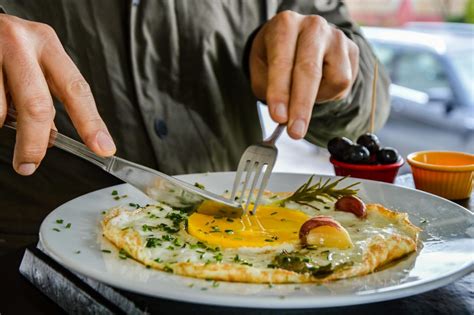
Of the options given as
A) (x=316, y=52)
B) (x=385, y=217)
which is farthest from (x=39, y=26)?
(x=385, y=217)

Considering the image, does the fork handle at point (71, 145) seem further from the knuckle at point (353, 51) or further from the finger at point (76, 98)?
the knuckle at point (353, 51)

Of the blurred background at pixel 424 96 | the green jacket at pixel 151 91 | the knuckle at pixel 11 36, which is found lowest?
the blurred background at pixel 424 96

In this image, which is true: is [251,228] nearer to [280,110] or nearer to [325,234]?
[325,234]

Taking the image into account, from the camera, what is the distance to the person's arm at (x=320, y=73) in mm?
1569

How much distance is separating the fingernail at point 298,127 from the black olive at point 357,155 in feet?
1.15

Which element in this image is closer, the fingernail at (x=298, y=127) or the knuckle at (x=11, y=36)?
the knuckle at (x=11, y=36)

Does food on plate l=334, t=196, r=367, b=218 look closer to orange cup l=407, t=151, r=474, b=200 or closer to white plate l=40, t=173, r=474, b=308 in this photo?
white plate l=40, t=173, r=474, b=308

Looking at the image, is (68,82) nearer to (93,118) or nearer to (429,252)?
(93,118)

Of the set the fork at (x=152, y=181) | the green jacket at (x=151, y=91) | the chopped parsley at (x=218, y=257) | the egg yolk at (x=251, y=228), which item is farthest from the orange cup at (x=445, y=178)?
the chopped parsley at (x=218, y=257)

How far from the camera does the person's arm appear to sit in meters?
1.57

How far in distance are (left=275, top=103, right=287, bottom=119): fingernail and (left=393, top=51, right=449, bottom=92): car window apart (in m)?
4.68

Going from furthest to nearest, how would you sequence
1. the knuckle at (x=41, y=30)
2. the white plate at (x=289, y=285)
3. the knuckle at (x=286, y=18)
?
the knuckle at (x=286, y=18) < the knuckle at (x=41, y=30) < the white plate at (x=289, y=285)

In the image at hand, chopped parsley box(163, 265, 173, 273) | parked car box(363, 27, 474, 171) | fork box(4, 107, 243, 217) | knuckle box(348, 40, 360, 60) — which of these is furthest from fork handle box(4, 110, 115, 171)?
parked car box(363, 27, 474, 171)

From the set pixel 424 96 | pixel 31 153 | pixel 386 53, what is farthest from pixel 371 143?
pixel 386 53
